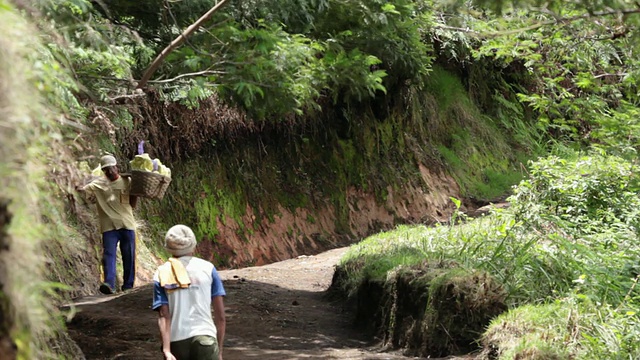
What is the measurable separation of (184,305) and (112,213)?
5831mm

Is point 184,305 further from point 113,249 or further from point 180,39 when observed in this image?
point 113,249

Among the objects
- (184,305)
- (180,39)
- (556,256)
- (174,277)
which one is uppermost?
(180,39)

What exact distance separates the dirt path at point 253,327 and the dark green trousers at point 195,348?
2.76 m

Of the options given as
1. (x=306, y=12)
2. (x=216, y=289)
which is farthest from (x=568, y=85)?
(x=216, y=289)

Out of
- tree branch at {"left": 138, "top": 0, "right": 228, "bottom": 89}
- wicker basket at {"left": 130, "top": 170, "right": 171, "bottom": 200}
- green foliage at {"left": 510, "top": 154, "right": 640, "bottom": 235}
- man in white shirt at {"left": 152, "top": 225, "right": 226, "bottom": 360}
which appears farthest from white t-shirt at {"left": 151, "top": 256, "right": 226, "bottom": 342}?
green foliage at {"left": 510, "top": 154, "right": 640, "bottom": 235}

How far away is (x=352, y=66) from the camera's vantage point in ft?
40.4

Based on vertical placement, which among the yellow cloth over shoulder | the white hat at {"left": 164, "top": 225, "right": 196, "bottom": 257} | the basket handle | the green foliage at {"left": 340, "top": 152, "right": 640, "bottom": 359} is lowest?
the green foliage at {"left": 340, "top": 152, "right": 640, "bottom": 359}

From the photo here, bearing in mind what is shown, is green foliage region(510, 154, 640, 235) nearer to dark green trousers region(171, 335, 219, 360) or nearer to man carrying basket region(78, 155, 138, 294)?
man carrying basket region(78, 155, 138, 294)

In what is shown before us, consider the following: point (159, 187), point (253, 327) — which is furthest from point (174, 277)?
point (159, 187)

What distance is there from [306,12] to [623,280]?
4.50m

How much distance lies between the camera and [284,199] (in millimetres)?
19750

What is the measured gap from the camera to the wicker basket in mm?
11180

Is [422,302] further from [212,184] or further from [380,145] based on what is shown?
[380,145]

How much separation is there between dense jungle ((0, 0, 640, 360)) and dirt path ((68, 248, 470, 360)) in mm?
40
